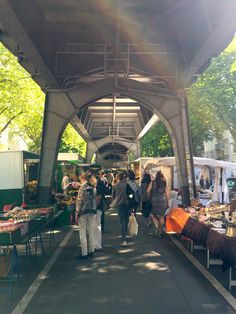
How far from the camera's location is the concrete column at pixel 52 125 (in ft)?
51.9

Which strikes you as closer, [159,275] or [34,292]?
[34,292]

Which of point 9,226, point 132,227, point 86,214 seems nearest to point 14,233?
point 9,226

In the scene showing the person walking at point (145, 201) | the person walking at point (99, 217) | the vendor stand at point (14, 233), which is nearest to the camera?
the vendor stand at point (14, 233)

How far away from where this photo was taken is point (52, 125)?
15914mm

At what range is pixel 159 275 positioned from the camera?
7391 millimetres

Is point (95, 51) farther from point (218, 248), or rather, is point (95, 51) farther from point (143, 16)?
point (218, 248)

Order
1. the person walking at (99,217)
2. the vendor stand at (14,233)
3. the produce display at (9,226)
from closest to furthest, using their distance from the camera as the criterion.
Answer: the vendor stand at (14,233)
the produce display at (9,226)
the person walking at (99,217)

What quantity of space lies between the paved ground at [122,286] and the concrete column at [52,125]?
21.2ft

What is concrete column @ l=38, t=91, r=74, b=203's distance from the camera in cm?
1581

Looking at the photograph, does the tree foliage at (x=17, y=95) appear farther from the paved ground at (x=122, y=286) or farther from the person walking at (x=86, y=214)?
the paved ground at (x=122, y=286)

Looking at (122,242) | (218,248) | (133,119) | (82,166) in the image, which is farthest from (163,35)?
(133,119)

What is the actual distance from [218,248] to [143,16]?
21.8 ft

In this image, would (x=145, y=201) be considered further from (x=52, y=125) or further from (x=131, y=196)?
(x=52, y=125)

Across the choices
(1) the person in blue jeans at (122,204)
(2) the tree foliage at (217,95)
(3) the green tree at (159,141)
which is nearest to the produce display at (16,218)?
(1) the person in blue jeans at (122,204)
